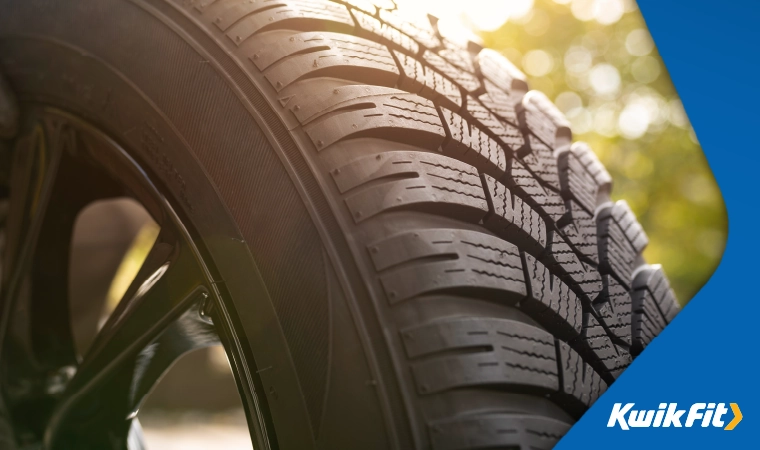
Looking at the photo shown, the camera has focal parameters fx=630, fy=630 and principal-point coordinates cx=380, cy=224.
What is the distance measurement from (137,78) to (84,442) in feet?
2.69

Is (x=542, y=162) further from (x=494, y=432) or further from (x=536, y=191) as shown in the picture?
(x=494, y=432)

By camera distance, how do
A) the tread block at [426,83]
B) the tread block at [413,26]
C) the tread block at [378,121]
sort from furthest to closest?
1. the tread block at [413,26]
2. the tread block at [426,83]
3. the tread block at [378,121]

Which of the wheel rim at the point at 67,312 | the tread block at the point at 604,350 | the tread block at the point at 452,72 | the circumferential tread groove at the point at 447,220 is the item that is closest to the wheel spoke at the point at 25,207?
the wheel rim at the point at 67,312

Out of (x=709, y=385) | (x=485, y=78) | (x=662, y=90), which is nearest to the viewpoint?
(x=709, y=385)

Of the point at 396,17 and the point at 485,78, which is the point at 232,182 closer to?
the point at 396,17

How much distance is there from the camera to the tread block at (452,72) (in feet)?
4.04

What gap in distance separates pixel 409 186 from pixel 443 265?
0.45ft

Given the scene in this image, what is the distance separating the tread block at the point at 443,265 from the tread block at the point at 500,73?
0.49 m

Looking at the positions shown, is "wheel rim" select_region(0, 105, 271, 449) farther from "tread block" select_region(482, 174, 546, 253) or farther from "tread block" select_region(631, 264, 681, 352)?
"tread block" select_region(631, 264, 681, 352)

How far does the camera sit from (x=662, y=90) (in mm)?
908

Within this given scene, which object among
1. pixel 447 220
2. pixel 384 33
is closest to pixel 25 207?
pixel 384 33

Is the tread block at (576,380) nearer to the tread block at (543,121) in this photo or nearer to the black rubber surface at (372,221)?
the black rubber surface at (372,221)

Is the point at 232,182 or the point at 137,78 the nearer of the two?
the point at 232,182

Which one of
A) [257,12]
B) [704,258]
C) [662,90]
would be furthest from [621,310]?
[257,12]
